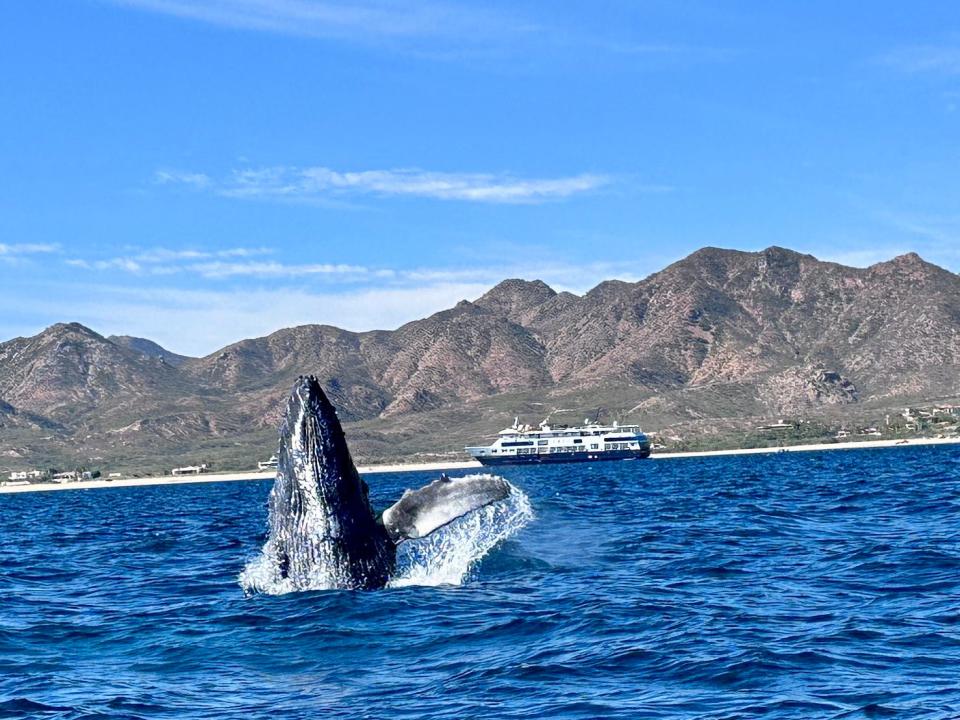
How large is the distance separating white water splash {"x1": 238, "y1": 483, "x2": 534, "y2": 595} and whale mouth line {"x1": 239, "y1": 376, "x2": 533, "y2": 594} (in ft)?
0.13

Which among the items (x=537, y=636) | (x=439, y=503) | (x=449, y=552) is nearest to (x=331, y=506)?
(x=439, y=503)

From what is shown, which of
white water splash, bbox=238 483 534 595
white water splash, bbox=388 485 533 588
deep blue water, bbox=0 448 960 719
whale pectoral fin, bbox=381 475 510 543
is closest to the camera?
deep blue water, bbox=0 448 960 719

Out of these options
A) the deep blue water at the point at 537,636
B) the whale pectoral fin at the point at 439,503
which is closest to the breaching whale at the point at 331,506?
the whale pectoral fin at the point at 439,503

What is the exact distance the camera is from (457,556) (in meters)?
26.4

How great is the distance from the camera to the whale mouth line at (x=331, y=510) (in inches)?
755

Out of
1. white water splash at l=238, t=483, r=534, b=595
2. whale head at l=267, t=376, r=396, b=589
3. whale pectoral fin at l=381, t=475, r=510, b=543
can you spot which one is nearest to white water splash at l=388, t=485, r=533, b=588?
white water splash at l=238, t=483, r=534, b=595

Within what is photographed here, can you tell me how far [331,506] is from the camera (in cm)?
1975

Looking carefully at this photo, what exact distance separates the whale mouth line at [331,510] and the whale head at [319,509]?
0.6 inches

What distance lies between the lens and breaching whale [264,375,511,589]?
19.2 metres

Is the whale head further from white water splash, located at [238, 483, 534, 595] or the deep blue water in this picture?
the deep blue water

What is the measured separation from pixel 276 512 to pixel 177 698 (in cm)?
525

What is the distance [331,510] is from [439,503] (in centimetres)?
173

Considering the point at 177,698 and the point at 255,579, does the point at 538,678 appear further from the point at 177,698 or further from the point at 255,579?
the point at 255,579

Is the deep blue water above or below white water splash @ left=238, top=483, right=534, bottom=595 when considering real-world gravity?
below
